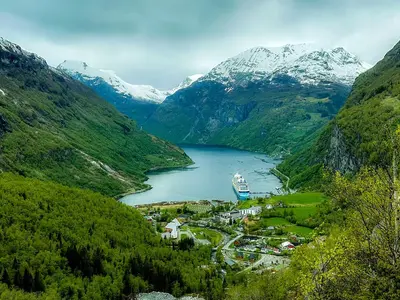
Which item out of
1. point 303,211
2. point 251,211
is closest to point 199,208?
point 251,211

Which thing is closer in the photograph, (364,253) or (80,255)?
(364,253)

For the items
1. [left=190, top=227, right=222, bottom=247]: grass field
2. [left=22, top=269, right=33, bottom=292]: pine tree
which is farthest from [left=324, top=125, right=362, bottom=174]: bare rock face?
[left=22, top=269, right=33, bottom=292]: pine tree

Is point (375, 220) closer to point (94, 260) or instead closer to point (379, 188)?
point (379, 188)

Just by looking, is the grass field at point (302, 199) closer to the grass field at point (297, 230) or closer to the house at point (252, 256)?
the grass field at point (297, 230)

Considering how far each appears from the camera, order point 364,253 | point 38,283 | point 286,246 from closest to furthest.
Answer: point 364,253 → point 38,283 → point 286,246

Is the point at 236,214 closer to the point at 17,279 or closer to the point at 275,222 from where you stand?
the point at 275,222

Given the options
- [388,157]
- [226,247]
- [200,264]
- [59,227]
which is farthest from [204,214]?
[388,157]

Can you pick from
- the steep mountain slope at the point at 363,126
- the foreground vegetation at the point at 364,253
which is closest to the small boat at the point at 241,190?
the steep mountain slope at the point at 363,126
